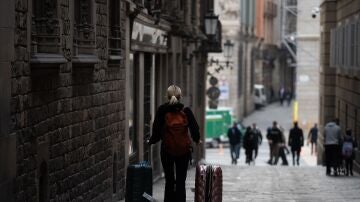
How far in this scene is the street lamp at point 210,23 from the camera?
3331 centimetres

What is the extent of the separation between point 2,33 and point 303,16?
51915mm

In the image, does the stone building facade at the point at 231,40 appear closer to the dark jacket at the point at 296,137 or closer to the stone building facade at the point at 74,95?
the dark jacket at the point at 296,137

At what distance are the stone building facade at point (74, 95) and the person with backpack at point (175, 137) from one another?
1.11m

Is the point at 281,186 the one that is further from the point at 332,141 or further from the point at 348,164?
the point at 348,164

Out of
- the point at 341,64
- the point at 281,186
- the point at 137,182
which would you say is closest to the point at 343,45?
the point at 341,64

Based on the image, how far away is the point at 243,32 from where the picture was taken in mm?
65125

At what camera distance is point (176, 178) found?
1234cm

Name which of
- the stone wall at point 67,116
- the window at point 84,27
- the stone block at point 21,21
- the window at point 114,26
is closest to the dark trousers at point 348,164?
the stone wall at point 67,116

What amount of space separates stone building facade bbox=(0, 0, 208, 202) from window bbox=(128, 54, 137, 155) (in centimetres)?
2

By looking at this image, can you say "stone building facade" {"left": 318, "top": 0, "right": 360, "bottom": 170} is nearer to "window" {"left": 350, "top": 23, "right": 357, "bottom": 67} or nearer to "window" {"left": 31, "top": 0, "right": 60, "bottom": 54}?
"window" {"left": 350, "top": 23, "right": 357, "bottom": 67}

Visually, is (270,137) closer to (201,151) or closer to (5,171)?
(201,151)

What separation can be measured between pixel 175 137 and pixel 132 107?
787 cm

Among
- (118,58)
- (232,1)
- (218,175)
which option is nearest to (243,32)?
(232,1)

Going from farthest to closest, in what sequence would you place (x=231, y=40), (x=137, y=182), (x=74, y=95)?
1. (x=231, y=40)
2. (x=74, y=95)
3. (x=137, y=182)
